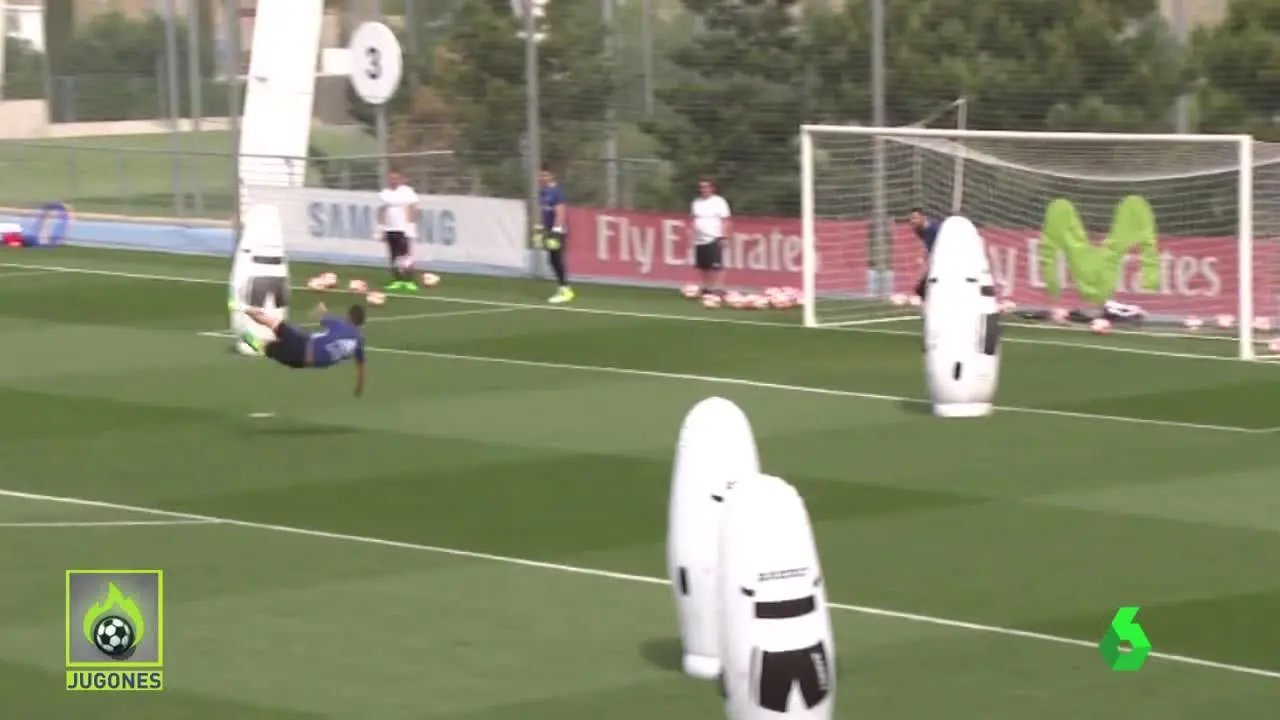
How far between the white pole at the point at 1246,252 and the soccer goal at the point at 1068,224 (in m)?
0.02

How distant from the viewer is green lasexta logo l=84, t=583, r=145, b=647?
13938mm

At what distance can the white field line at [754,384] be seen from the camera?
74.8ft

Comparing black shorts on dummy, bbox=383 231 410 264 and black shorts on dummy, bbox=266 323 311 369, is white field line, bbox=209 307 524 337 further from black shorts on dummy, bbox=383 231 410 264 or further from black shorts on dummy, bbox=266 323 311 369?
black shorts on dummy, bbox=266 323 311 369

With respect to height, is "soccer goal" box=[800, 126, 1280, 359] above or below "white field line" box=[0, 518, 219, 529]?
above

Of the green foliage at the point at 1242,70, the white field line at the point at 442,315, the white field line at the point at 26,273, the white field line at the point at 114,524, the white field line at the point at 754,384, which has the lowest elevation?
the white field line at the point at 114,524

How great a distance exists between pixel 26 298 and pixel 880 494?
800 inches

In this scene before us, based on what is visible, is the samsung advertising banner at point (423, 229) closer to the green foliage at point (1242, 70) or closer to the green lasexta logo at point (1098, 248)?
the green lasexta logo at point (1098, 248)

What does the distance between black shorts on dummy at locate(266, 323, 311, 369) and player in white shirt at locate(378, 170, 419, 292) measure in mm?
15283

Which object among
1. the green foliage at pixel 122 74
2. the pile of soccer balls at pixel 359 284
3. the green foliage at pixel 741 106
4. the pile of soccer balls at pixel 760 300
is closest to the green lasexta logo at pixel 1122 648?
the pile of soccer balls at pixel 760 300

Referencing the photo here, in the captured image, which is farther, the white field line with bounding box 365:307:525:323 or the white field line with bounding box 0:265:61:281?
the white field line with bounding box 0:265:61:281

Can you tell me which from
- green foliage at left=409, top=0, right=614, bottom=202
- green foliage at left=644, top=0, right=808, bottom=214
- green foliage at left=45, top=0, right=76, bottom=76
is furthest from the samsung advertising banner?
green foliage at left=45, top=0, right=76, bottom=76

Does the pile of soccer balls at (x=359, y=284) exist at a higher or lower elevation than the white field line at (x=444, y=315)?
higher

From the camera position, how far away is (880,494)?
19.1 meters

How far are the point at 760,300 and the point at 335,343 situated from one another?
12.7 meters
